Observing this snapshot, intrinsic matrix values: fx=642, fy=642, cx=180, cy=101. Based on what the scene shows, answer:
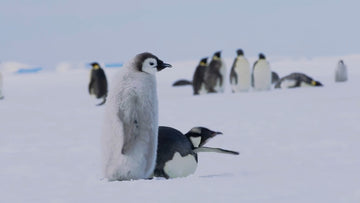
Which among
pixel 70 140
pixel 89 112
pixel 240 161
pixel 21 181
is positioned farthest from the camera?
pixel 89 112

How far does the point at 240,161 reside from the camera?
3941 millimetres

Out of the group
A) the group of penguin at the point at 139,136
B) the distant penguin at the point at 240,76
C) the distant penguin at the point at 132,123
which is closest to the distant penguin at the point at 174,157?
the group of penguin at the point at 139,136

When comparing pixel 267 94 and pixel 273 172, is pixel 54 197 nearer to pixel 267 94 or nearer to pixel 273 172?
pixel 273 172

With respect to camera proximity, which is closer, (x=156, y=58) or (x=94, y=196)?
(x=94, y=196)

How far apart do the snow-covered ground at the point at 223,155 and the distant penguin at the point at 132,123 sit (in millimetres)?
123

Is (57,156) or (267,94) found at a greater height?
(267,94)

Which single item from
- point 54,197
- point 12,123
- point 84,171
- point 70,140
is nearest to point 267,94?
point 12,123

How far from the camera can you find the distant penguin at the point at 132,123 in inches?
116

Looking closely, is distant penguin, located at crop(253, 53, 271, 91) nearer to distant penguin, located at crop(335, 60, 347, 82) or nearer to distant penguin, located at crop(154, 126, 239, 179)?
distant penguin, located at crop(335, 60, 347, 82)

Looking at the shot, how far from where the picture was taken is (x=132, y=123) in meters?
2.94

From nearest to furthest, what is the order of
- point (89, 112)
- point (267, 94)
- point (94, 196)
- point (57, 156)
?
1. point (94, 196)
2. point (57, 156)
3. point (89, 112)
4. point (267, 94)

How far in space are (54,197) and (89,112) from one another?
208 inches

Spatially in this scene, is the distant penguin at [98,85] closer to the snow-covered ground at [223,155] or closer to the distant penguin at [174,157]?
the snow-covered ground at [223,155]

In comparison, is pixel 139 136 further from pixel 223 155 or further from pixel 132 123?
pixel 223 155
